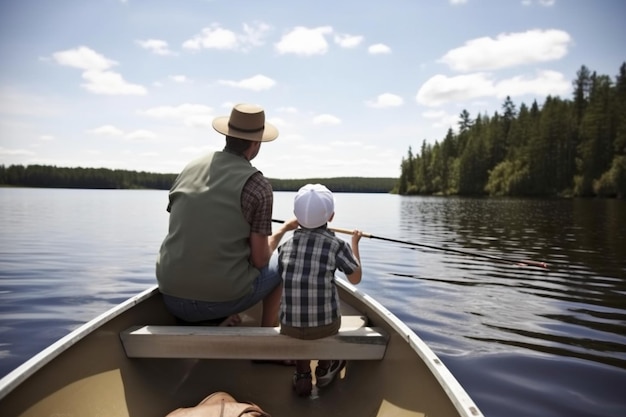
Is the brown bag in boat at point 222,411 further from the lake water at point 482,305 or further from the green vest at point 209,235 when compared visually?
the lake water at point 482,305

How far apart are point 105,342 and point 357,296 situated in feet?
6.55

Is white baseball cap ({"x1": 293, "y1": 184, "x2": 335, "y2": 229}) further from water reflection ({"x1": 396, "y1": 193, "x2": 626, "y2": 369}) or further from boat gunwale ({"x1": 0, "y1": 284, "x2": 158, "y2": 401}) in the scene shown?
water reflection ({"x1": 396, "y1": 193, "x2": 626, "y2": 369})

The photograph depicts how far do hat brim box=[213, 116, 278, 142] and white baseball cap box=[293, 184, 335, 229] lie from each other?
1.89 ft

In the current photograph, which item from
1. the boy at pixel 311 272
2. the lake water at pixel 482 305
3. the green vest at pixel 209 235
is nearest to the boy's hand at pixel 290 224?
the boy at pixel 311 272

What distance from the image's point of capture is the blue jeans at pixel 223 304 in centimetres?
339

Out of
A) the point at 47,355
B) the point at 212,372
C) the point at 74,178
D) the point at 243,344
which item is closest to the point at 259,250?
the point at 243,344

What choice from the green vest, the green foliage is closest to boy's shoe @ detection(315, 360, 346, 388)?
the green vest

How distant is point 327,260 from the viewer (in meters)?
3.20

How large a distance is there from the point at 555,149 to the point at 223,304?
274 ft

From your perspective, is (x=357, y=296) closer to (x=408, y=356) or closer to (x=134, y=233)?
(x=408, y=356)

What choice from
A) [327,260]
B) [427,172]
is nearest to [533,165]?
[427,172]

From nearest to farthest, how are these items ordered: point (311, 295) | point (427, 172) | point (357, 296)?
point (311, 295) < point (357, 296) < point (427, 172)

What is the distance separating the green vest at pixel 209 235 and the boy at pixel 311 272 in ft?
1.15

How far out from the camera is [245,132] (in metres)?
3.49
